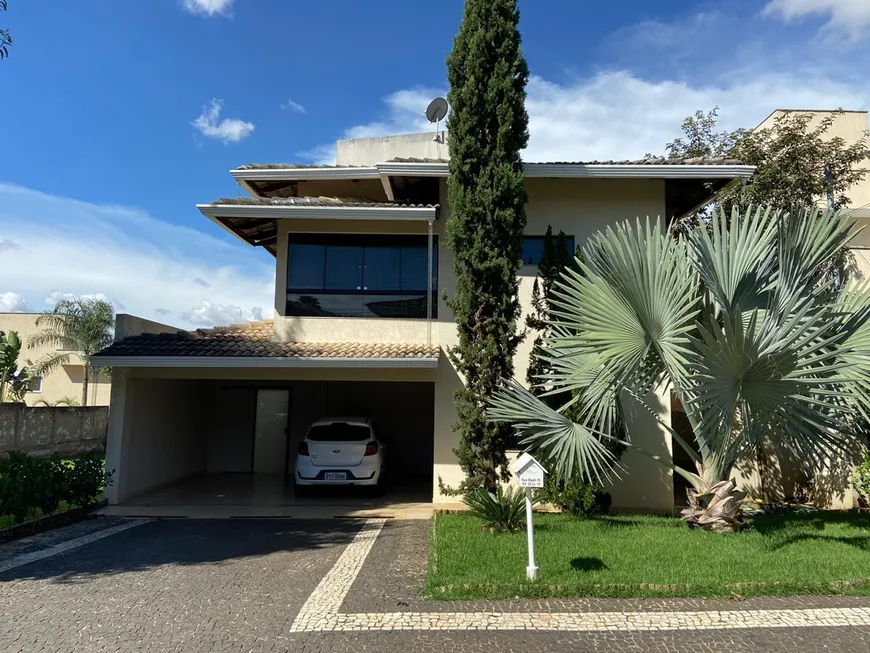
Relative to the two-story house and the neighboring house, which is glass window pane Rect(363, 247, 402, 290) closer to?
the two-story house

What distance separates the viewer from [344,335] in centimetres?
1084

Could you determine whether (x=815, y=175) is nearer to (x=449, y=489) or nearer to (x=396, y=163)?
(x=396, y=163)

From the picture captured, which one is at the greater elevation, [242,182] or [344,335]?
[242,182]

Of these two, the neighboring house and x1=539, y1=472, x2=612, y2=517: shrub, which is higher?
the neighboring house

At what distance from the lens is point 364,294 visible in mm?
10969

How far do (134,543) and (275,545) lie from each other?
182 centimetres

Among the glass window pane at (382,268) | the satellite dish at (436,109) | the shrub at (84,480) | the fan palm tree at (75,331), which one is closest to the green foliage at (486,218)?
the glass window pane at (382,268)

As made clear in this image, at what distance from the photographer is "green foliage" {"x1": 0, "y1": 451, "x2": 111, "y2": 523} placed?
793 centimetres

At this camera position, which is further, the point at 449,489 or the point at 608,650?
the point at 449,489

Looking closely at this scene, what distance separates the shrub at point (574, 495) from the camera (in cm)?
880

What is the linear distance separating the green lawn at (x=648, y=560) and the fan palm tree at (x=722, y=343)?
2.54 ft

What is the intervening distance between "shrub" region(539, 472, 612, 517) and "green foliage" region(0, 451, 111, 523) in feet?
23.3

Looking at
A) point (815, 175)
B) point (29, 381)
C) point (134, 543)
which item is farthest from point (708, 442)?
point (29, 381)

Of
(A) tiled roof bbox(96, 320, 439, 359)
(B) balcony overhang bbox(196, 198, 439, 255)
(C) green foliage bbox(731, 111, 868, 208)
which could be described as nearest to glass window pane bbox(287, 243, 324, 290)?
(B) balcony overhang bbox(196, 198, 439, 255)
